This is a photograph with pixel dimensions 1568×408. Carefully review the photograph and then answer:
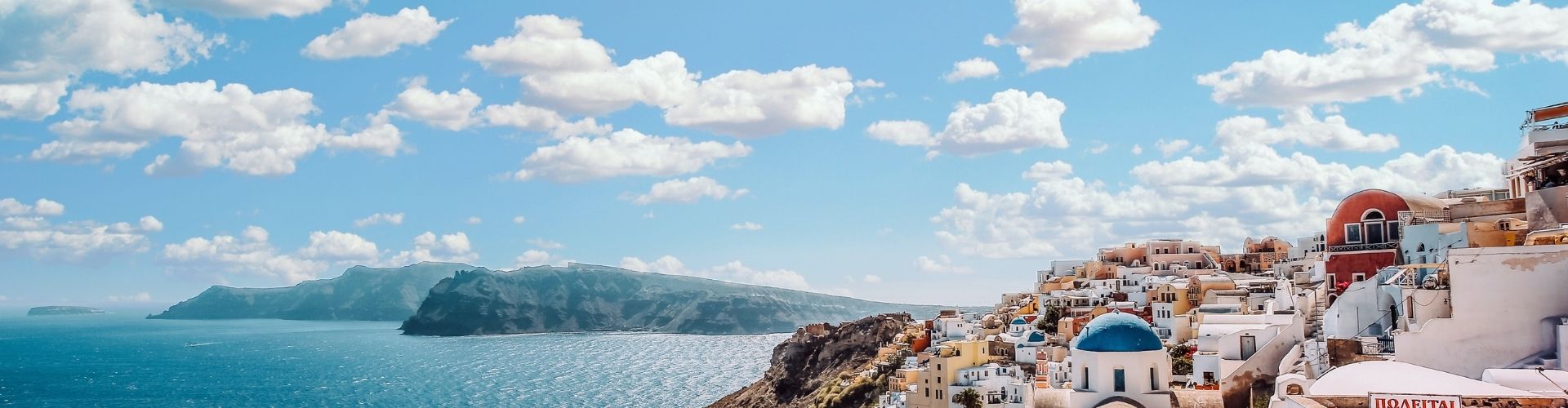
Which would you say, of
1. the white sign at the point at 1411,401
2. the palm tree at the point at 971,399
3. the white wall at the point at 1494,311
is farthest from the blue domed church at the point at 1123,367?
the palm tree at the point at 971,399

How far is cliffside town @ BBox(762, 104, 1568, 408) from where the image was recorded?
726 inches

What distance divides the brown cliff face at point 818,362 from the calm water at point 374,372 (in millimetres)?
13431

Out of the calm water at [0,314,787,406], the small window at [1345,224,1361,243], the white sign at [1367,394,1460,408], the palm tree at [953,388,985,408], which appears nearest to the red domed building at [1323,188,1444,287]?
the small window at [1345,224,1361,243]

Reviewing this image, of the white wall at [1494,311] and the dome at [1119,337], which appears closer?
the white wall at [1494,311]

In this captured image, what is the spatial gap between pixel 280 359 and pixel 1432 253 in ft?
454

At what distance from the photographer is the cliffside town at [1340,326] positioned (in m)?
18.4

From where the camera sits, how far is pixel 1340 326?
26.0 m

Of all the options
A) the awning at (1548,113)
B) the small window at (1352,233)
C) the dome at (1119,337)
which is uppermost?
the awning at (1548,113)

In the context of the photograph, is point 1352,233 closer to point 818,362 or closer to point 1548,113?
point 1548,113

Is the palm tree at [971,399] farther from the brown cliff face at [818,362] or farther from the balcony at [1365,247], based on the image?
the brown cliff face at [818,362]

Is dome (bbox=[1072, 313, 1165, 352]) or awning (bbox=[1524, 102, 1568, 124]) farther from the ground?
awning (bbox=[1524, 102, 1568, 124])

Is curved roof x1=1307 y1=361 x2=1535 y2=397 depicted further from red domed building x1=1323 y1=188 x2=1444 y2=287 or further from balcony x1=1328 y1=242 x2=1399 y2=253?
balcony x1=1328 y1=242 x2=1399 y2=253

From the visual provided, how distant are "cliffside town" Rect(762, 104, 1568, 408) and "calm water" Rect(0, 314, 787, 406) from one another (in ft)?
160

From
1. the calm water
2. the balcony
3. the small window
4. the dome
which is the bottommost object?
the calm water
